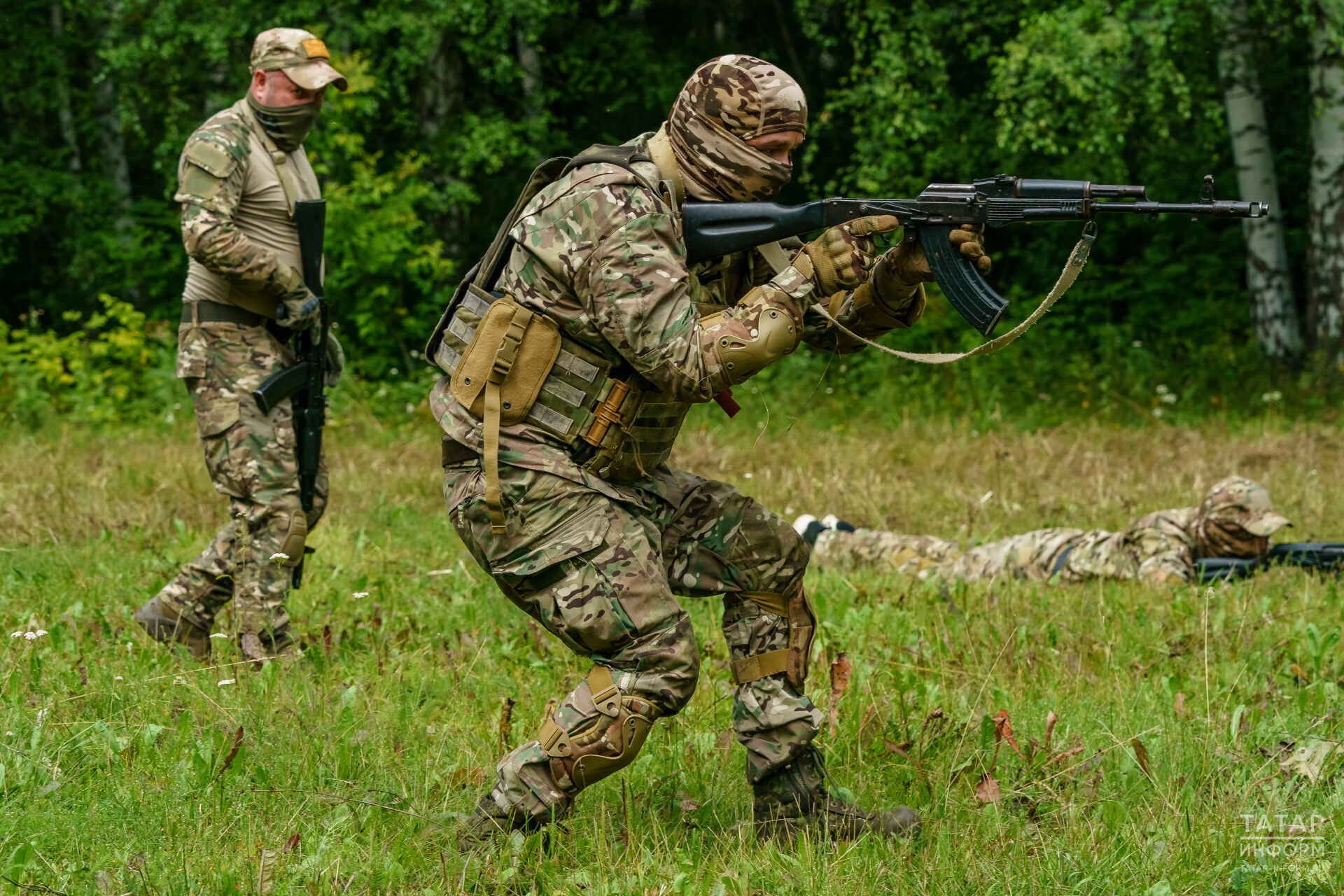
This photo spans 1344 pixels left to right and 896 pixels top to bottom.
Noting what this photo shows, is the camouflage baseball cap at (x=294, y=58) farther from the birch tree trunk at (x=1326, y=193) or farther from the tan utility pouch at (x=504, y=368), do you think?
the birch tree trunk at (x=1326, y=193)

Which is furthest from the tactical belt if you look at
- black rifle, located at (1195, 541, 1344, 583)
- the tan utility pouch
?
black rifle, located at (1195, 541, 1344, 583)

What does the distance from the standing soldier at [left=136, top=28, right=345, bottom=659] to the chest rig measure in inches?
75.5

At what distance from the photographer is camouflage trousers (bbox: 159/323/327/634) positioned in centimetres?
495

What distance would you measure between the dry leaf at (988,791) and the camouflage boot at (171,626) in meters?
2.93

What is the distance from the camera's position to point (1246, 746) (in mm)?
4020

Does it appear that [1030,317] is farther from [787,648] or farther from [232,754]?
[232,754]

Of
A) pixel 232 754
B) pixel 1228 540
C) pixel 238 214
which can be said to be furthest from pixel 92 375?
pixel 1228 540

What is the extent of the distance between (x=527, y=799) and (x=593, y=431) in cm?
90

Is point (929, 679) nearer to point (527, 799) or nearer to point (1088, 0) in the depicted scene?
point (527, 799)

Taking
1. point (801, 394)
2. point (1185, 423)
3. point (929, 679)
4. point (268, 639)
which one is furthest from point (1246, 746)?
point (801, 394)

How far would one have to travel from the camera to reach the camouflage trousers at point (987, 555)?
20.8ft

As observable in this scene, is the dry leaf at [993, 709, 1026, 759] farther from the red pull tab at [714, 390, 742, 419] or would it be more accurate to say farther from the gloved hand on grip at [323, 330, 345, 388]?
the gloved hand on grip at [323, 330, 345, 388]

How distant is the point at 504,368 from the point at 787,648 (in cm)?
109

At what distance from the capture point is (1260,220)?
37.8ft
